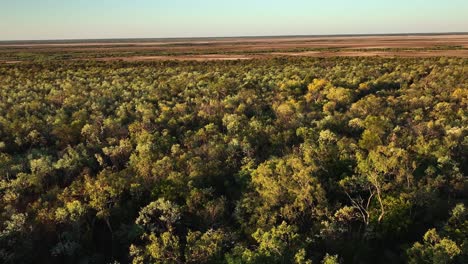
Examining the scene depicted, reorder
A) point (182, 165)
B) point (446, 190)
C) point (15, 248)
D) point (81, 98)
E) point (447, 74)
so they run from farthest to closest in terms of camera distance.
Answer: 1. point (447, 74)
2. point (81, 98)
3. point (182, 165)
4. point (446, 190)
5. point (15, 248)

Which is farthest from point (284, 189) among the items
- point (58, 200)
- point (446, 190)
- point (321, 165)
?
point (58, 200)

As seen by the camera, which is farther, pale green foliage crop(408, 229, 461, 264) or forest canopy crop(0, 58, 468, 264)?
forest canopy crop(0, 58, 468, 264)

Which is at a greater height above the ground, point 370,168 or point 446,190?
point 370,168

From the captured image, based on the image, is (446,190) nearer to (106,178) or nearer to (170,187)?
(170,187)

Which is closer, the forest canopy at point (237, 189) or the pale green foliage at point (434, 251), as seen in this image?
the pale green foliage at point (434, 251)

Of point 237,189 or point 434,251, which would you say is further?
point 237,189

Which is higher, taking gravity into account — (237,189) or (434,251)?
(434,251)

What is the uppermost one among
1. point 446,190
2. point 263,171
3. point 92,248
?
point 263,171

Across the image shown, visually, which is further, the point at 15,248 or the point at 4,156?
the point at 4,156
